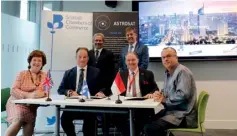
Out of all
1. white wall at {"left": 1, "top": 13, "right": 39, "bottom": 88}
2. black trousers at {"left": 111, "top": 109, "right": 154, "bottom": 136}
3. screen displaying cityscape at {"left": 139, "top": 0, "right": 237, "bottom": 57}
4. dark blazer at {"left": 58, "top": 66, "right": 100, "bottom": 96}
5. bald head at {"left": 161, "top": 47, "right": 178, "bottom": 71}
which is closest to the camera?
bald head at {"left": 161, "top": 47, "right": 178, "bottom": 71}

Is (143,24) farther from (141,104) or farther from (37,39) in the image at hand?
(141,104)

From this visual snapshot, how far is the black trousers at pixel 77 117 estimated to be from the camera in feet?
11.9

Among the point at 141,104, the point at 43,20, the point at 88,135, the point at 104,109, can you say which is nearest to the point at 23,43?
the point at 43,20

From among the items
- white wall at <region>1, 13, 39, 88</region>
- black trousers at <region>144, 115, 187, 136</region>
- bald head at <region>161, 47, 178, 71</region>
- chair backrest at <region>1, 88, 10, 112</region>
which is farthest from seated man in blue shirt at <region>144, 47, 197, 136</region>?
white wall at <region>1, 13, 39, 88</region>

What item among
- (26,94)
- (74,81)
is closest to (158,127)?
(74,81)

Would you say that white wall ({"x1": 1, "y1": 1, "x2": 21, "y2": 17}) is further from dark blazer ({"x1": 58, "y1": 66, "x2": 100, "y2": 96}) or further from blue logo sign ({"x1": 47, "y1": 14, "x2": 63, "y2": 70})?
dark blazer ({"x1": 58, "y1": 66, "x2": 100, "y2": 96})

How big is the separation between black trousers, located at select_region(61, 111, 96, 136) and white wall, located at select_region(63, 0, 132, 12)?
2785 mm

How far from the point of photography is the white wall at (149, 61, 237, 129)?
17.4 ft

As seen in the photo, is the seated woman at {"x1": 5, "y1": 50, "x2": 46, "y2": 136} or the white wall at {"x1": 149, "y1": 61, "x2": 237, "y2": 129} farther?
the white wall at {"x1": 149, "y1": 61, "x2": 237, "y2": 129}

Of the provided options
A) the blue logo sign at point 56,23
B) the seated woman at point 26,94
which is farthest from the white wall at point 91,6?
the seated woman at point 26,94

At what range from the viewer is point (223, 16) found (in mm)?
5160

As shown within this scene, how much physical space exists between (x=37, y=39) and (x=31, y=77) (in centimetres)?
191

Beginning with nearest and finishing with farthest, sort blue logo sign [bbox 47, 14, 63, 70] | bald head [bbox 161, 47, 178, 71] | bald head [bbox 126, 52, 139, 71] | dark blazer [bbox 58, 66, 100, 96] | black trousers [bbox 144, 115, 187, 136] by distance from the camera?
black trousers [bbox 144, 115, 187, 136] < bald head [bbox 161, 47, 178, 71] < bald head [bbox 126, 52, 139, 71] < dark blazer [bbox 58, 66, 100, 96] < blue logo sign [bbox 47, 14, 63, 70]

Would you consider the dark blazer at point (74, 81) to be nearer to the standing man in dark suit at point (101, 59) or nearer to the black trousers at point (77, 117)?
the black trousers at point (77, 117)
